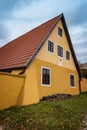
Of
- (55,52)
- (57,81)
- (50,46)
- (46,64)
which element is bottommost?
(57,81)

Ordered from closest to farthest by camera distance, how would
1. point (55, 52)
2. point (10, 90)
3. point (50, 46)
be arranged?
point (10, 90)
point (50, 46)
point (55, 52)

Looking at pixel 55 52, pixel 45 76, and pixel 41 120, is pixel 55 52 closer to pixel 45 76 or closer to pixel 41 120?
pixel 45 76

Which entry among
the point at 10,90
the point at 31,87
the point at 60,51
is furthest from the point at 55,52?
the point at 10,90

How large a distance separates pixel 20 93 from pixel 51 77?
478 centimetres

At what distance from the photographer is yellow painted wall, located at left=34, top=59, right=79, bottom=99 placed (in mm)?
14586

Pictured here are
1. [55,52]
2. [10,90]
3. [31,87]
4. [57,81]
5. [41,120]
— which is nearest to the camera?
[41,120]

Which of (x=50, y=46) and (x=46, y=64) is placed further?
(x=50, y=46)

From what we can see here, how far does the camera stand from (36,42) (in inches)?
603

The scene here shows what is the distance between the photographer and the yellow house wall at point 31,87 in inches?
491

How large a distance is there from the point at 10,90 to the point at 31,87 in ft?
7.17

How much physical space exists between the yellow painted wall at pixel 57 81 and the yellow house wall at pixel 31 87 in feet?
2.85

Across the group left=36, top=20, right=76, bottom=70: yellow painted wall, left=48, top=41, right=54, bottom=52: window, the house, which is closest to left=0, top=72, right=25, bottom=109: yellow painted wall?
the house

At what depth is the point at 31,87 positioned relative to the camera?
42.5 feet

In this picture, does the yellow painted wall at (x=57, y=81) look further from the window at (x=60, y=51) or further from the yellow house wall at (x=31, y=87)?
the window at (x=60, y=51)
